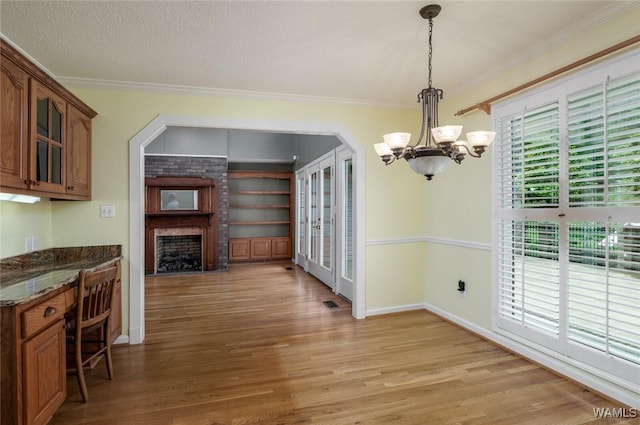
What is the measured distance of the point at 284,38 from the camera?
8.33 ft

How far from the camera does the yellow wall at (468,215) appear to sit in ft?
10.1

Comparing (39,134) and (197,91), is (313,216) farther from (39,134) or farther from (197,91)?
(39,134)

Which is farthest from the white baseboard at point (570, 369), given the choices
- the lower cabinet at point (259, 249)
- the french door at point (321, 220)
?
the lower cabinet at point (259, 249)

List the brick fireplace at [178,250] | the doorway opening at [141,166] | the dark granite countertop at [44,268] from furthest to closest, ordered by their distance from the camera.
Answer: the brick fireplace at [178,250], the doorway opening at [141,166], the dark granite countertop at [44,268]

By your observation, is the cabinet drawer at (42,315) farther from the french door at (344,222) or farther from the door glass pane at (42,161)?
the french door at (344,222)

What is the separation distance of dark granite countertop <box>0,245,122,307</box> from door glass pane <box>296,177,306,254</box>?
4.61 metres

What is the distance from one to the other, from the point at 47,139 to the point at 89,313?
1.37 metres

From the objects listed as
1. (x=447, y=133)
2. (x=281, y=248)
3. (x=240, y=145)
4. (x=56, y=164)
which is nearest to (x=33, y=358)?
(x=56, y=164)

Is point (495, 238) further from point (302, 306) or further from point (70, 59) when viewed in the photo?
point (70, 59)

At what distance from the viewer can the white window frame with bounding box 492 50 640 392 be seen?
223cm

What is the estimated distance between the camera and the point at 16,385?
173 cm

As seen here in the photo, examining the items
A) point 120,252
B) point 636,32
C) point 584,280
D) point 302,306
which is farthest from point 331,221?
point 636,32

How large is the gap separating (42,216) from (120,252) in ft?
2.36

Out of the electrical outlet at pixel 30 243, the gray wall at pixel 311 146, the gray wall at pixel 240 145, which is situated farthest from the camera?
the gray wall at pixel 240 145
